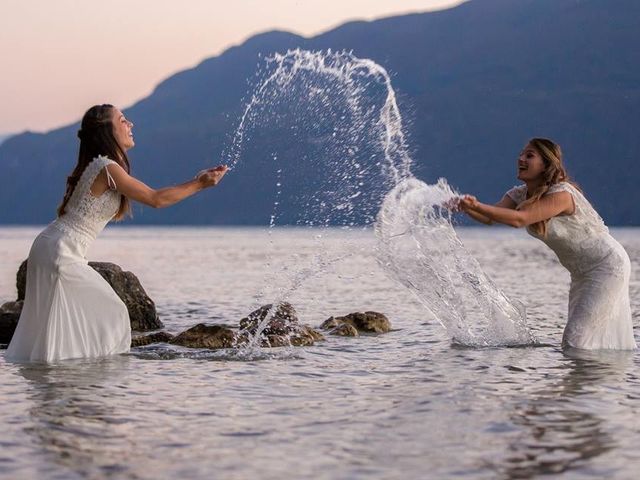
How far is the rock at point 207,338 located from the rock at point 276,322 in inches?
15.2

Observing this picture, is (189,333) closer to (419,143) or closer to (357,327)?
(357,327)

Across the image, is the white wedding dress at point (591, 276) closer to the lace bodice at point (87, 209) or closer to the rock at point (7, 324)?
the lace bodice at point (87, 209)

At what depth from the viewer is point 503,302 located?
12.4m

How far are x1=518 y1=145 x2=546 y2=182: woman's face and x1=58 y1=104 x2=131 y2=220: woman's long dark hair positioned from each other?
3.82m

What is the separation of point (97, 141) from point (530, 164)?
416 cm

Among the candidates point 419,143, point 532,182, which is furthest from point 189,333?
point 419,143

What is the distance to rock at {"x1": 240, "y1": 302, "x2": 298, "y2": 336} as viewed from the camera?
12.6 metres

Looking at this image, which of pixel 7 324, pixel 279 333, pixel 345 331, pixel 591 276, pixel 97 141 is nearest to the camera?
pixel 97 141

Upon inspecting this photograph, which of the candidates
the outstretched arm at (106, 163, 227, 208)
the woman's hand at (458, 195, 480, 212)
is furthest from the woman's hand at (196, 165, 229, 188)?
the woman's hand at (458, 195, 480, 212)

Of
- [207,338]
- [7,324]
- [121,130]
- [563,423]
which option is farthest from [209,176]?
[7,324]

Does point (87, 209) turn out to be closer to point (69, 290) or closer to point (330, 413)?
point (69, 290)

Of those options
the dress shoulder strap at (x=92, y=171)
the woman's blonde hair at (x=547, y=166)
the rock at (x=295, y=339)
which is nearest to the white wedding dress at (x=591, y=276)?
the woman's blonde hair at (x=547, y=166)

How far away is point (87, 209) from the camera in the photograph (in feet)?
31.0

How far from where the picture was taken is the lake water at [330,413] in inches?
235
